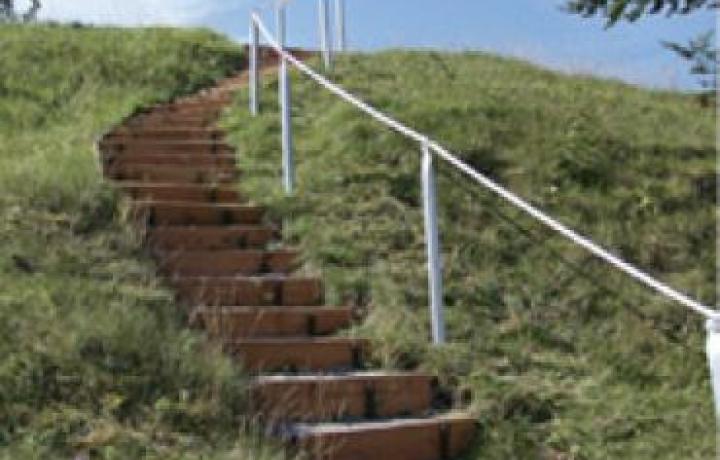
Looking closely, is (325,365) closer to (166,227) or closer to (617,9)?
(166,227)

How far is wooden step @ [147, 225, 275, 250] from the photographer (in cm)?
783

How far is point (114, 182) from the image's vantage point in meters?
8.62

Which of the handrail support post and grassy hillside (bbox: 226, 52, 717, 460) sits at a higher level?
the handrail support post

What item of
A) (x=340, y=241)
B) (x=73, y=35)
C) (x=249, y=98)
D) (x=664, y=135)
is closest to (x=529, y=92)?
(x=664, y=135)

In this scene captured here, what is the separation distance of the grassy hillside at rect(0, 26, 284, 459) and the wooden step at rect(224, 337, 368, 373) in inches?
14.5

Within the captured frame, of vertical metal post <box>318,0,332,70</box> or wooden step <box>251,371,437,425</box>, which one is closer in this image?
wooden step <box>251,371,437,425</box>

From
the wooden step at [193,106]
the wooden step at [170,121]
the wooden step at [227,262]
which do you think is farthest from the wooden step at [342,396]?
the wooden step at [193,106]

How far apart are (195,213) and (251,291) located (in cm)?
134

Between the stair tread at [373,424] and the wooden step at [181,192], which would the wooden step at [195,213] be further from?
the stair tread at [373,424]

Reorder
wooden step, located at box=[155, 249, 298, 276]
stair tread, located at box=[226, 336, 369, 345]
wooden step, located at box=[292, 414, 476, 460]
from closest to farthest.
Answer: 1. wooden step, located at box=[292, 414, 476, 460]
2. stair tread, located at box=[226, 336, 369, 345]
3. wooden step, located at box=[155, 249, 298, 276]

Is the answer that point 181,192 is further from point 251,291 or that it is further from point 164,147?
point 251,291

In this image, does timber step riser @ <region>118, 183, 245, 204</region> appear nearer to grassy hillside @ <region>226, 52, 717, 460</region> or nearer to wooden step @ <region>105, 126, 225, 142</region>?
grassy hillside @ <region>226, 52, 717, 460</region>

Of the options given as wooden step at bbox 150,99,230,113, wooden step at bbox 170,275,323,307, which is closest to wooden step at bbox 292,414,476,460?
wooden step at bbox 170,275,323,307

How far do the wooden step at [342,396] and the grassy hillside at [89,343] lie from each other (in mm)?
213
